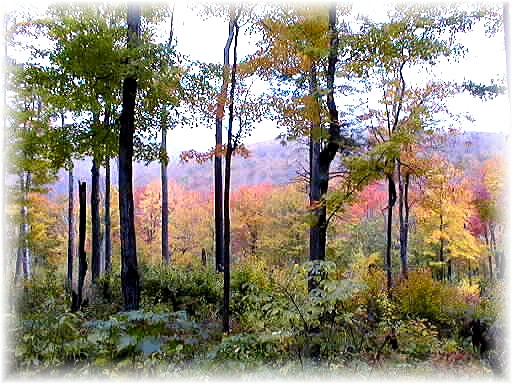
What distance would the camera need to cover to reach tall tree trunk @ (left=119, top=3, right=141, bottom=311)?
7035 mm

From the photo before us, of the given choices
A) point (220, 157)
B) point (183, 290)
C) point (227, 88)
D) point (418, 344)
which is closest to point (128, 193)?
point (227, 88)

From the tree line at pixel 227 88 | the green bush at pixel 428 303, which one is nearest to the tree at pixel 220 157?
the tree line at pixel 227 88

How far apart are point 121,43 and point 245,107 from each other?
253cm

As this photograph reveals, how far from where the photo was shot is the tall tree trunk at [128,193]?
704 cm

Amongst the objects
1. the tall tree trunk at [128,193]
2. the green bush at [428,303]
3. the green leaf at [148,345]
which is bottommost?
the green bush at [428,303]

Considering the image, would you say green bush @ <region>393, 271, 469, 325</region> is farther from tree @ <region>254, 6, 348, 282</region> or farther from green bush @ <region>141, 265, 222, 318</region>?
green bush @ <region>141, 265, 222, 318</region>

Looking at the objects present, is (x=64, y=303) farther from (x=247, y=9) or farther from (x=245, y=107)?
(x=247, y=9)

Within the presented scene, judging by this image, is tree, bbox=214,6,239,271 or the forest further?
tree, bbox=214,6,239,271

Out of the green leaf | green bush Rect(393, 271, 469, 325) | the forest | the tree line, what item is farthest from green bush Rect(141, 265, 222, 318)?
the green leaf

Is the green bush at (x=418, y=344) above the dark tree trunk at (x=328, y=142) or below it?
below

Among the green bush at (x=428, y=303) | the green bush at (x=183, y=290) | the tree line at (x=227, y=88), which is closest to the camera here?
the tree line at (x=227, y=88)

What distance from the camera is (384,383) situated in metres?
3.58

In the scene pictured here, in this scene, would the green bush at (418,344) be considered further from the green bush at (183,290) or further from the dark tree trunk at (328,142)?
the green bush at (183,290)

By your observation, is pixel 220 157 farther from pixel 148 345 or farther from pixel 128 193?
pixel 148 345
